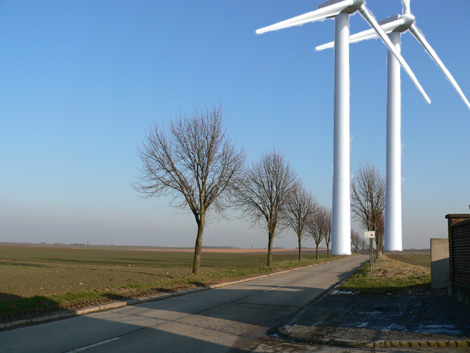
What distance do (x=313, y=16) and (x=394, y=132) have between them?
23.9 ft

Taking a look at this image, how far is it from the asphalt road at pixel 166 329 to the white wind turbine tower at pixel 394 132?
23.1 feet

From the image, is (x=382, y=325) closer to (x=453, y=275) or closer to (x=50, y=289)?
(x=453, y=275)

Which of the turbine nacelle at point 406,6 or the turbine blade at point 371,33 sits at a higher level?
the turbine nacelle at point 406,6

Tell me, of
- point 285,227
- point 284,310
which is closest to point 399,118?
point 284,310

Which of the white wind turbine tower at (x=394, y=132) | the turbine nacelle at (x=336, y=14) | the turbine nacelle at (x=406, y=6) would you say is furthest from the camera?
the turbine nacelle at (x=406, y=6)

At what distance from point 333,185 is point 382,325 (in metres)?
7.44

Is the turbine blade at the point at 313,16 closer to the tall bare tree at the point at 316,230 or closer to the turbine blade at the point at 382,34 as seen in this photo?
the turbine blade at the point at 382,34

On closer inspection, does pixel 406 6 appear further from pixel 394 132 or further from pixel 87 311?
pixel 87 311

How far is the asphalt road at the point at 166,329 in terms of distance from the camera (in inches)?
366

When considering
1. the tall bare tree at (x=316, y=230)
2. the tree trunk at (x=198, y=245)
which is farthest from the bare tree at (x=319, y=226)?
the tree trunk at (x=198, y=245)

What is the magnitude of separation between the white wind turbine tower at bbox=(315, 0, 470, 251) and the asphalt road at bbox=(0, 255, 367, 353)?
7.05 m

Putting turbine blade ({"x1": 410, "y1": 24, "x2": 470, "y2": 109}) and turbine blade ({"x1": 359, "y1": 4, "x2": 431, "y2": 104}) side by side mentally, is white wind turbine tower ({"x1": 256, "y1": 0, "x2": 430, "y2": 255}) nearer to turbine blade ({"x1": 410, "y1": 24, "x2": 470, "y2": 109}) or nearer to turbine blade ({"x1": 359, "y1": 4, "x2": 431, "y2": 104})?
turbine blade ({"x1": 359, "y1": 4, "x2": 431, "y2": 104})

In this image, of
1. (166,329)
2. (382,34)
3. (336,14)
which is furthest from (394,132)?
(166,329)

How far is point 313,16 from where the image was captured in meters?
→ 22.8
